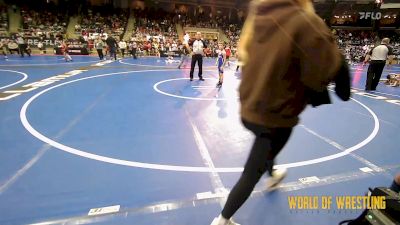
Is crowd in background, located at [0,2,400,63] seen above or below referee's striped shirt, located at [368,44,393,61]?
above

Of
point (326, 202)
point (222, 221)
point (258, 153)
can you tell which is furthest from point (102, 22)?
point (258, 153)

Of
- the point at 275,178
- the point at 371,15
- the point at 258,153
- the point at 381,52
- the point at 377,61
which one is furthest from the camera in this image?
the point at 371,15

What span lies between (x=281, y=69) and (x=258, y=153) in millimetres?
612

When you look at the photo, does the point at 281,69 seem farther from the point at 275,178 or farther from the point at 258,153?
the point at 275,178

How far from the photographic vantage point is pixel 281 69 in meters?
1.53

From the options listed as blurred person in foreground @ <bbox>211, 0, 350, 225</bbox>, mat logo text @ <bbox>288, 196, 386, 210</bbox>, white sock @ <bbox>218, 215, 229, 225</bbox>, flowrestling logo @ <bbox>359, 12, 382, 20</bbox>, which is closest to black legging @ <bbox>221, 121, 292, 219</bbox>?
blurred person in foreground @ <bbox>211, 0, 350, 225</bbox>

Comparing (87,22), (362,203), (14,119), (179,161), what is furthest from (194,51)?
Result: (87,22)

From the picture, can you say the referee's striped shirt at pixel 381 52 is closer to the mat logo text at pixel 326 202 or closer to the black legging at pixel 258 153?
the mat logo text at pixel 326 202

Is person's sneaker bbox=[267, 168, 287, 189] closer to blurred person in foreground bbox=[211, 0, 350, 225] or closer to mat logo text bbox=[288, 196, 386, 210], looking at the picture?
mat logo text bbox=[288, 196, 386, 210]

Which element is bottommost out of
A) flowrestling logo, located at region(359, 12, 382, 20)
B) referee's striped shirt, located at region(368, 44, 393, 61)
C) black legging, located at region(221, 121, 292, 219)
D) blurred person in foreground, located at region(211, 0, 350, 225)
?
black legging, located at region(221, 121, 292, 219)

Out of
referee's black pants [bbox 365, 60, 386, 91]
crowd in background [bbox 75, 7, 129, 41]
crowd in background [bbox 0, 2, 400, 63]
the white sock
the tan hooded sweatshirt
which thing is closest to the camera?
the tan hooded sweatshirt

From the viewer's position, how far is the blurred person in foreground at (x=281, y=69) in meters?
1.45

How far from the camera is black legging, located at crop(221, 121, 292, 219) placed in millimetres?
1760

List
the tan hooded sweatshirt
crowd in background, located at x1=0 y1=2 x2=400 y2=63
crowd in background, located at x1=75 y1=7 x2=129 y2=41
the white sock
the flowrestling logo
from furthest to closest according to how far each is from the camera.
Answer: the flowrestling logo → crowd in background, located at x1=75 y1=7 x2=129 y2=41 → crowd in background, located at x1=0 y1=2 x2=400 y2=63 → the white sock → the tan hooded sweatshirt
